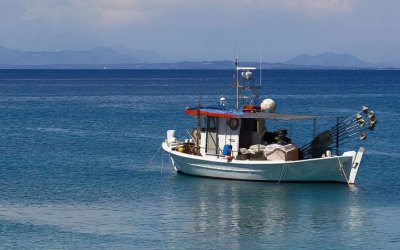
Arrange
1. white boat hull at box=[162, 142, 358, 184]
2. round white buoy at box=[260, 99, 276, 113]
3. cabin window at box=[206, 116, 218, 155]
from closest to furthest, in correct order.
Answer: white boat hull at box=[162, 142, 358, 184] < cabin window at box=[206, 116, 218, 155] < round white buoy at box=[260, 99, 276, 113]

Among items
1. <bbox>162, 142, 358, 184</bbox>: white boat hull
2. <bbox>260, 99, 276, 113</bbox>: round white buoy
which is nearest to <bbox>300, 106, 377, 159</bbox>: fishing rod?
<bbox>162, 142, 358, 184</bbox>: white boat hull

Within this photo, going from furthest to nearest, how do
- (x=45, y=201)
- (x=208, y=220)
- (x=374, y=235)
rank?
(x=45, y=201)
(x=208, y=220)
(x=374, y=235)

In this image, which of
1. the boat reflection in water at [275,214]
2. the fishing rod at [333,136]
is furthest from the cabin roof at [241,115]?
the boat reflection in water at [275,214]

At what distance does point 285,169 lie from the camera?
1731 inches

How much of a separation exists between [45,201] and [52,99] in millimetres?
97703

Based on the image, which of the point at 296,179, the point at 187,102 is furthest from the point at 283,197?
the point at 187,102

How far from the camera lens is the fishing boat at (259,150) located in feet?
143

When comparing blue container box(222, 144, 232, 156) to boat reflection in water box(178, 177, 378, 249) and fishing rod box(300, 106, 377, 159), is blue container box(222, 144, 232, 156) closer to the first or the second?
boat reflection in water box(178, 177, 378, 249)

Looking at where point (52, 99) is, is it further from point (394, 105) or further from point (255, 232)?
point (255, 232)

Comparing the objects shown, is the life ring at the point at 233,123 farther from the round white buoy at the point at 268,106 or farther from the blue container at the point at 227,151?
the round white buoy at the point at 268,106

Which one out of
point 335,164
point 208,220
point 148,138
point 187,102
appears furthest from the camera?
point 187,102

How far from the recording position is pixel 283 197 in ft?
136

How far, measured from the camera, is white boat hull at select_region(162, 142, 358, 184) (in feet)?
143

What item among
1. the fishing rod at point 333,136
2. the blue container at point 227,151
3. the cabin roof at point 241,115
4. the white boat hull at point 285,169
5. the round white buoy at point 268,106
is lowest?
the white boat hull at point 285,169
